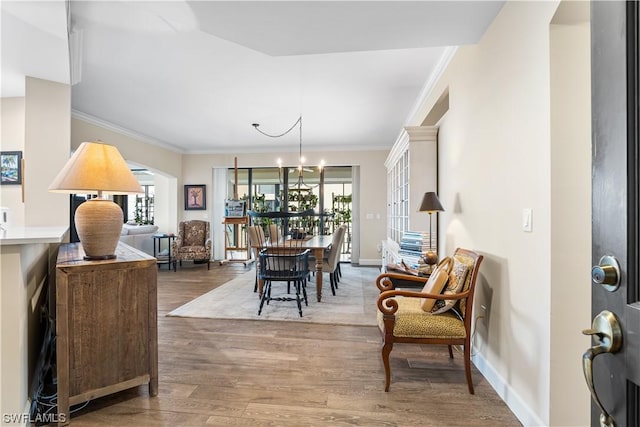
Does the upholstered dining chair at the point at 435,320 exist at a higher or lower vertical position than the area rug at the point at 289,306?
higher

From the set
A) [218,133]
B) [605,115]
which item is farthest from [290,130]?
[605,115]

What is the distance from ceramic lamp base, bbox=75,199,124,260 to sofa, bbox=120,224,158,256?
498cm

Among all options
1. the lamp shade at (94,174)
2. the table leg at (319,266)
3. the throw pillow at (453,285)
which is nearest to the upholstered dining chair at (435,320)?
the throw pillow at (453,285)

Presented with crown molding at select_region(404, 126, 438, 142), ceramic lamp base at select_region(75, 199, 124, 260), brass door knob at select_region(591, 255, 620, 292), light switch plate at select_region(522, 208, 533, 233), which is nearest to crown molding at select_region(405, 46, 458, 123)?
crown molding at select_region(404, 126, 438, 142)

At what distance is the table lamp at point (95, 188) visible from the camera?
1792 mm

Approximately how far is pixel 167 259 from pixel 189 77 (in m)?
4.40

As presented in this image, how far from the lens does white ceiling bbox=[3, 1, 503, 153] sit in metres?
1.97

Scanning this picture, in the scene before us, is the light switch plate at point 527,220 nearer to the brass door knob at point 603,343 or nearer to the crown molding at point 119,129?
the brass door knob at point 603,343

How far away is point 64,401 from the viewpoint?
5.40 feet

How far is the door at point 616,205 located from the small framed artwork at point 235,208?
683cm

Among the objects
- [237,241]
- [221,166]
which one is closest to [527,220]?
[237,241]

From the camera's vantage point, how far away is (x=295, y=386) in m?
2.05

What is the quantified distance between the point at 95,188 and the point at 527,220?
2.37 meters

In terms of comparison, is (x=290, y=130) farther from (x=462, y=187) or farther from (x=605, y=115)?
(x=605, y=115)
